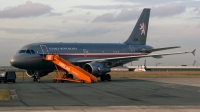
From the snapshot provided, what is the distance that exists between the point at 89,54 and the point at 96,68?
4.51 m

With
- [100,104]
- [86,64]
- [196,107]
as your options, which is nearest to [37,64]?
[86,64]

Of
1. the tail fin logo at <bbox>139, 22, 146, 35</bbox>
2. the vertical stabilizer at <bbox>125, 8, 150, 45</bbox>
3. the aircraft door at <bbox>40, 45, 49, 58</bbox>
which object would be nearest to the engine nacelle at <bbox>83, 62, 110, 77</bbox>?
the aircraft door at <bbox>40, 45, 49, 58</bbox>

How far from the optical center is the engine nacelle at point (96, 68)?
123 ft

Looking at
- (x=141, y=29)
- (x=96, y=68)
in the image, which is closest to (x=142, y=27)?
(x=141, y=29)

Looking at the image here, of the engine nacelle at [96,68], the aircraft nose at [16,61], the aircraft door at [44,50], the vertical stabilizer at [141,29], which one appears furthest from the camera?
the vertical stabilizer at [141,29]

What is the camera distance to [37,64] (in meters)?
37.8

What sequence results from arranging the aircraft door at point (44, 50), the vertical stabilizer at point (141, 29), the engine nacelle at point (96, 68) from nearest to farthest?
the engine nacelle at point (96, 68) → the aircraft door at point (44, 50) → the vertical stabilizer at point (141, 29)

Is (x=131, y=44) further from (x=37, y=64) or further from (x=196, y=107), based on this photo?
(x=196, y=107)

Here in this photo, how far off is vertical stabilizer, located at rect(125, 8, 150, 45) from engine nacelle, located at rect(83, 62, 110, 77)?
10060 mm

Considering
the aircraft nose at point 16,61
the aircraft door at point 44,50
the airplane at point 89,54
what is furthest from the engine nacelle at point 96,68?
the aircraft nose at point 16,61

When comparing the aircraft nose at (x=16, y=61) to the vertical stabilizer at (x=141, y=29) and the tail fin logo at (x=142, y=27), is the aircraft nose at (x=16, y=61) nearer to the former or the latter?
the vertical stabilizer at (x=141, y=29)

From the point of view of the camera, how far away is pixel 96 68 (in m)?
37.7

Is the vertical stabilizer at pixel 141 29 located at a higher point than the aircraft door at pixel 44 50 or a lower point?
higher

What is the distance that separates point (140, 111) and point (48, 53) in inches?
950
